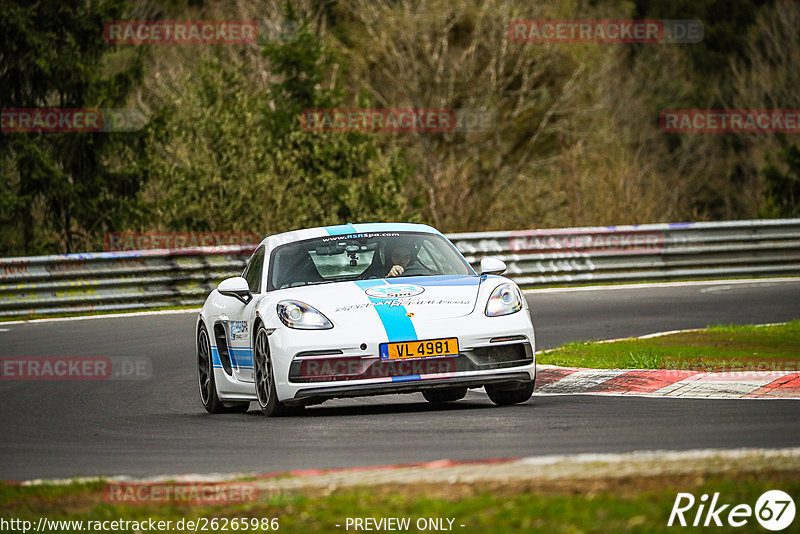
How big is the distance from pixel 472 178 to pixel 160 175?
44.1 feet

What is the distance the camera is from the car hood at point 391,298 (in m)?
9.59

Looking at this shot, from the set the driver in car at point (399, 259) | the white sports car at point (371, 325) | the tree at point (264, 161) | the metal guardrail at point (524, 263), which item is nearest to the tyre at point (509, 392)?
the white sports car at point (371, 325)

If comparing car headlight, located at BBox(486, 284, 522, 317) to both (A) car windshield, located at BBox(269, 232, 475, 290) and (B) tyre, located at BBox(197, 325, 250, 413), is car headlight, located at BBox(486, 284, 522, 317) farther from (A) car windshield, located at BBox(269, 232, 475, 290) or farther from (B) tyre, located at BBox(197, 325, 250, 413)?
(B) tyre, located at BBox(197, 325, 250, 413)

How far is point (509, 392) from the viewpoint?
10242 mm

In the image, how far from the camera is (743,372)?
35.0ft

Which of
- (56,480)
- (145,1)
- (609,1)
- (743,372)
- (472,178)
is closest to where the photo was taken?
(56,480)

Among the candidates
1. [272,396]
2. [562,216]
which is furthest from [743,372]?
[562,216]

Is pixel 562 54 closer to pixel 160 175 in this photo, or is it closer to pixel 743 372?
pixel 160 175

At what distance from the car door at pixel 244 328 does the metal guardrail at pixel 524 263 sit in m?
10.4

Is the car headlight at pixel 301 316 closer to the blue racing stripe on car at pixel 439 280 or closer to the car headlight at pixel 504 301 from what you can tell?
the blue racing stripe on car at pixel 439 280

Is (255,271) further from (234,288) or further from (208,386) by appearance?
(208,386)

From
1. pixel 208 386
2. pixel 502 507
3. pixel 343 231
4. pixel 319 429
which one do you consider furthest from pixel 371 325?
pixel 502 507

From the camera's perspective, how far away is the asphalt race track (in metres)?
7.46

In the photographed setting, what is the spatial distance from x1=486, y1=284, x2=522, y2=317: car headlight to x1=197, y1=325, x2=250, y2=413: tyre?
7.88ft
